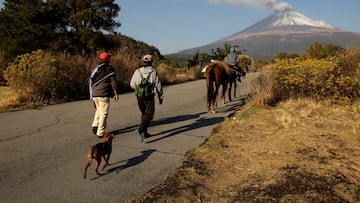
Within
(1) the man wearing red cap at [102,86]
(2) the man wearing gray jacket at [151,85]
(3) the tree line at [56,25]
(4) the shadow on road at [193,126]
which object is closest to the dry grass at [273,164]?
(4) the shadow on road at [193,126]

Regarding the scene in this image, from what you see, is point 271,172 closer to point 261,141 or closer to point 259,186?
point 259,186

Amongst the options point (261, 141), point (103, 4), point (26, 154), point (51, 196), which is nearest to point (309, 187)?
point (261, 141)

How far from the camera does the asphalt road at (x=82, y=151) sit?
5.19m

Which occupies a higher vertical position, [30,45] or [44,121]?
[30,45]

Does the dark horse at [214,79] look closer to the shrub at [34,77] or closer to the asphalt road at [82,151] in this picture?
the asphalt road at [82,151]

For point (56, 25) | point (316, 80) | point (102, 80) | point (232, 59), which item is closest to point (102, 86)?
point (102, 80)

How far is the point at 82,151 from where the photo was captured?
23.5 feet

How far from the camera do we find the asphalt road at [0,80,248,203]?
5188 mm

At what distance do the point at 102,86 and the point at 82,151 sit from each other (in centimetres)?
154

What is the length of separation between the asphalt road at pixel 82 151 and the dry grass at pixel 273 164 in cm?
44

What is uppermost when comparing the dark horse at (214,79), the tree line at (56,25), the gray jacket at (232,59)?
the tree line at (56,25)

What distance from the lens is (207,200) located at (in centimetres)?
482

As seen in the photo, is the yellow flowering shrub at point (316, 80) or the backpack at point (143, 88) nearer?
the backpack at point (143, 88)

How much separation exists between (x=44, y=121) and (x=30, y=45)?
1869 centimetres
